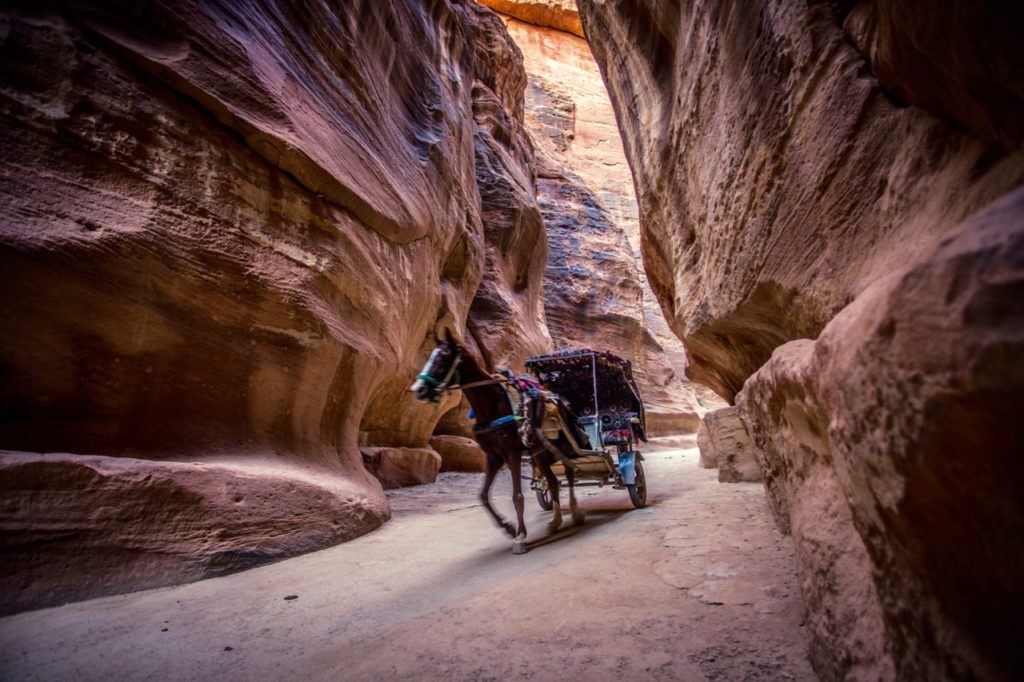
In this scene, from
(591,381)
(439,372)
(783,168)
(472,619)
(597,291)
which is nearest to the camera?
(472,619)

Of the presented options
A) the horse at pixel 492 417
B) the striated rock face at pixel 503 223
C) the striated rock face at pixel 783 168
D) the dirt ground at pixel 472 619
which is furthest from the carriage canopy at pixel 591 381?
the striated rock face at pixel 503 223

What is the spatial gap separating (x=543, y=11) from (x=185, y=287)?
4985cm

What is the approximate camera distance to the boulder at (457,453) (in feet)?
46.1

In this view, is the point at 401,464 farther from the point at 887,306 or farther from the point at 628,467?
the point at 887,306

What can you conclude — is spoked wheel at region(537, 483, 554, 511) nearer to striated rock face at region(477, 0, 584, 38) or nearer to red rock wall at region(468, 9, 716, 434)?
red rock wall at region(468, 9, 716, 434)

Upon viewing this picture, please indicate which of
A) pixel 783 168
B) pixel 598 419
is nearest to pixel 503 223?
pixel 598 419

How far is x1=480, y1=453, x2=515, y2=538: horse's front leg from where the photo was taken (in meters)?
4.59

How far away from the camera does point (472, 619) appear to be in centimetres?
275

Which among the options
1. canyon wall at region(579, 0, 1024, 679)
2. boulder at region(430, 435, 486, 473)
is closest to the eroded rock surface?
canyon wall at region(579, 0, 1024, 679)

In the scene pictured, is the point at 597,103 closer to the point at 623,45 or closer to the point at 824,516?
the point at 623,45

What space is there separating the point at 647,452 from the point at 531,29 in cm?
4120

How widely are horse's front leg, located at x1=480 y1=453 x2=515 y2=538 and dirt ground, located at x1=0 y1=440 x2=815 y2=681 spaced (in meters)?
0.22

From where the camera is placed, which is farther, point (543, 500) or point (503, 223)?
point (503, 223)

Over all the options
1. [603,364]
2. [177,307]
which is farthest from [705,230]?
[177,307]
